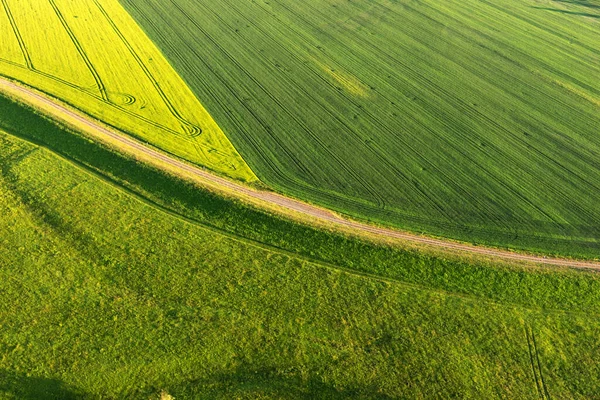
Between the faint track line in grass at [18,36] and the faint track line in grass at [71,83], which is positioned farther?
the faint track line in grass at [18,36]

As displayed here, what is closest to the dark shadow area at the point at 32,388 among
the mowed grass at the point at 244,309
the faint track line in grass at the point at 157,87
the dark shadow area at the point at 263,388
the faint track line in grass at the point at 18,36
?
the mowed grass at the point at 244,309

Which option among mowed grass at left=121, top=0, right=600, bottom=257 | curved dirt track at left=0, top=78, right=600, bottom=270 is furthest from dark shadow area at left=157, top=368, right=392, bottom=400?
mowed grass at left=121, top=0, right=600, bottom=257

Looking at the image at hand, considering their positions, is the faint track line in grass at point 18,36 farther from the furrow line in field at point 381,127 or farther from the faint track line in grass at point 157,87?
the furrow line in field at point 381,127

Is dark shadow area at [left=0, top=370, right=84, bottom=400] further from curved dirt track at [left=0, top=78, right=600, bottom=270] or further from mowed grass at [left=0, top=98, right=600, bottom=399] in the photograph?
curved dirt track at [left=0, top=78, right=600, bottom=270]

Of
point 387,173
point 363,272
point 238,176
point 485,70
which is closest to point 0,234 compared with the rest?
point 238,176

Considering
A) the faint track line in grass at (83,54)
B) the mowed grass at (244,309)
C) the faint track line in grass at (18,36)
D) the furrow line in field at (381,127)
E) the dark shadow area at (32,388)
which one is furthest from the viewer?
the faint track line in grass at (18,36)

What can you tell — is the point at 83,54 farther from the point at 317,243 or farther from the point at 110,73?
the point at 317,243
